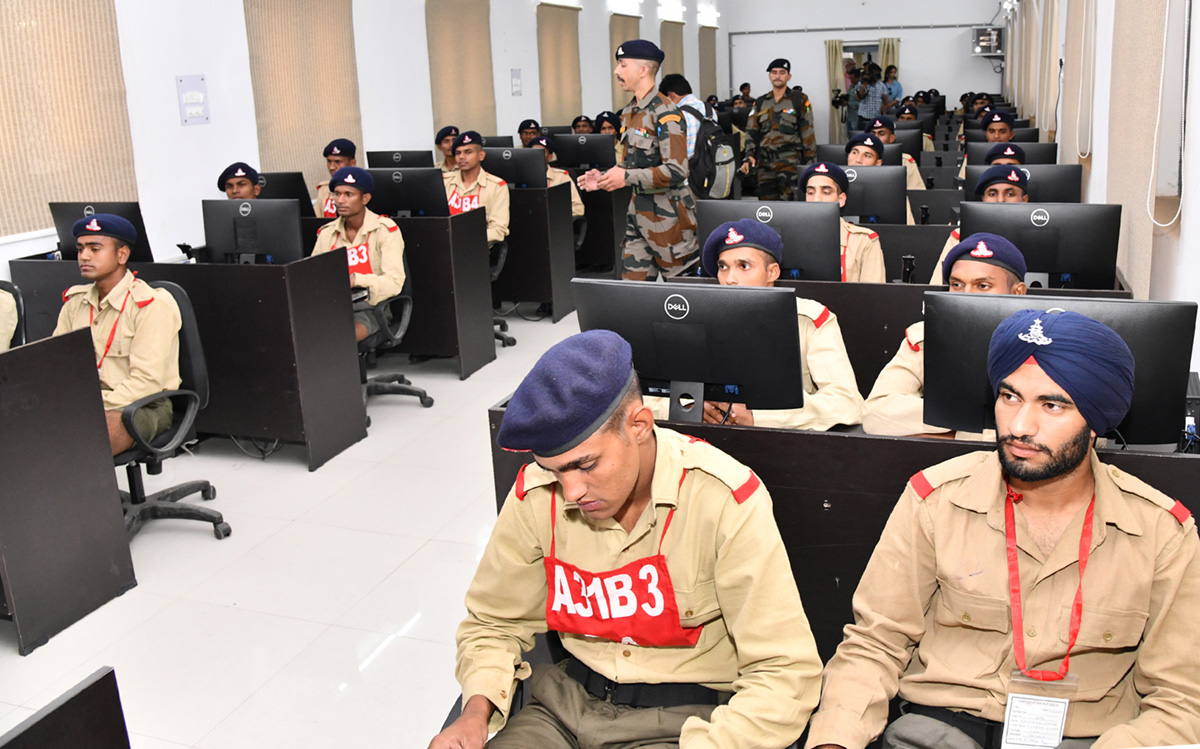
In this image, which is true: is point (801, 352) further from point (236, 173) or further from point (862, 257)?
point (236, 173)

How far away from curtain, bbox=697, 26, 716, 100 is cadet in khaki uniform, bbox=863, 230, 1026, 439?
15.9 meters

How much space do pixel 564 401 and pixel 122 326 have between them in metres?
2.67

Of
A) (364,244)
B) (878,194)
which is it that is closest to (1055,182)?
(878,194)

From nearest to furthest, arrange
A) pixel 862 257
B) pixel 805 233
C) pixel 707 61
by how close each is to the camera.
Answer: pixel 805 233
pixel 862 257
pixel 707 61

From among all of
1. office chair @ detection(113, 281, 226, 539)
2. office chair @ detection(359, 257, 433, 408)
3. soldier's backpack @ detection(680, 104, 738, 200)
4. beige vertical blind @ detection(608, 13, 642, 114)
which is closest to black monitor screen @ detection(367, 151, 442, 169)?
office chair @ detection(359, 257, 433, 408)

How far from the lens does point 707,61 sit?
18062 mm

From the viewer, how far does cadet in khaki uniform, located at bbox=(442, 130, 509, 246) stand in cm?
614

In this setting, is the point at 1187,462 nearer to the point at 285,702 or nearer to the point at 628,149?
the point at 285,702

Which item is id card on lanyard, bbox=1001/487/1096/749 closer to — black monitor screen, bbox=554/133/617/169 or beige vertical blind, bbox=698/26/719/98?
black monitor screen, bbox=554/133/617/169

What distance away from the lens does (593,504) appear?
148 cm

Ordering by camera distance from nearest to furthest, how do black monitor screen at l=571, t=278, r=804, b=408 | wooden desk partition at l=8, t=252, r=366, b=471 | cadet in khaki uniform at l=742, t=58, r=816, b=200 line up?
black monitor screen at l=571, t=278, r=804, b=408 < wooden desk partition at l=8, t=252, r=366, b=471 < cadet in khaki uniform at l=742, t=58, r=816, b=200

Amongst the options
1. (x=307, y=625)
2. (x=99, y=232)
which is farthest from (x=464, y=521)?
(x=99, y=232)

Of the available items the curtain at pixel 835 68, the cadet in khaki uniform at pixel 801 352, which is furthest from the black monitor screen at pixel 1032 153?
the curtain at pixel 835 68

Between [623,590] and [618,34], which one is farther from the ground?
[618,34]
